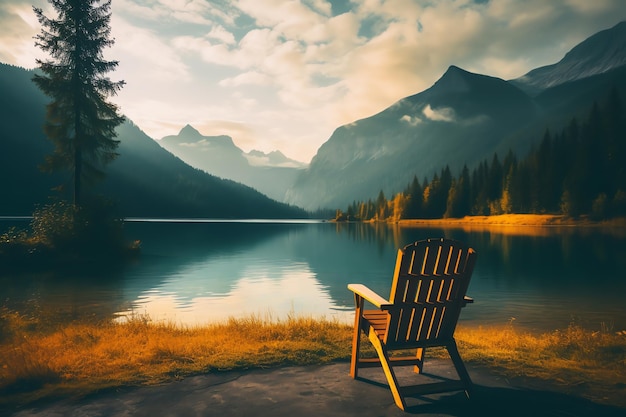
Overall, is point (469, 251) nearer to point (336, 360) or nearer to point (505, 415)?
point (505, 415)

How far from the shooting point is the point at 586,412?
5.98 metres

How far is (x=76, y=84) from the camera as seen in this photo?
3384cm

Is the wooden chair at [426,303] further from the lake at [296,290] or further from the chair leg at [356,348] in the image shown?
the lake at [296,290]

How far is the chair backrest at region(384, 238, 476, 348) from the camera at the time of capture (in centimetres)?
655

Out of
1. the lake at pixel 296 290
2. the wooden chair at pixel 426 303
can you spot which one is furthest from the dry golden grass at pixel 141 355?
the lake at pixel 296 290

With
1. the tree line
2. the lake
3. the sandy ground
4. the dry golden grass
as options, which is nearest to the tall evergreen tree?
the lake

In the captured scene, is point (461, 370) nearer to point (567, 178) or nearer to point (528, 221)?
point (567, 178)

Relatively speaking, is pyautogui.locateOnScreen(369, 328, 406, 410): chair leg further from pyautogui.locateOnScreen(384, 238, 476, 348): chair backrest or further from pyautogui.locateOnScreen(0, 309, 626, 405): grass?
pyautogui.locateOnScreen(0, 309, 626, 405): grass

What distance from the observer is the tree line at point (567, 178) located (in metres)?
103

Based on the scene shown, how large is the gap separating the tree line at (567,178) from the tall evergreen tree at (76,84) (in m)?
103

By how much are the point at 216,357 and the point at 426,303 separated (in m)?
4.31

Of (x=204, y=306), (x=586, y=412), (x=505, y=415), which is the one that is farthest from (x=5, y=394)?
(x=204, y=306)

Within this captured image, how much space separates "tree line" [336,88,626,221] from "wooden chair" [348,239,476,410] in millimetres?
110038

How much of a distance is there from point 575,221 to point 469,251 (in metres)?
119
